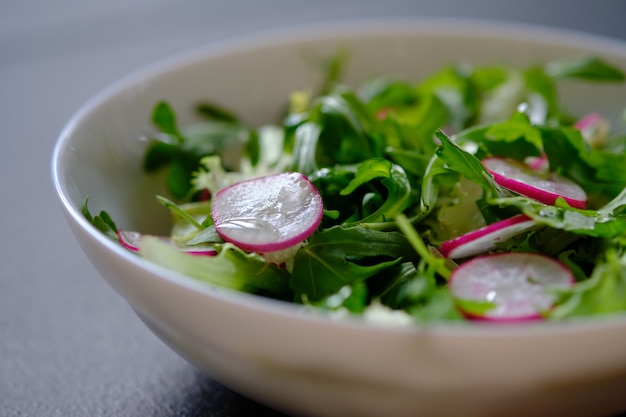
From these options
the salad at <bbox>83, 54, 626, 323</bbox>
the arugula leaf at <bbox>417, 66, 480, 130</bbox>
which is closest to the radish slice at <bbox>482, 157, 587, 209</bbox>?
the salad at <bbox>83, 54, 626, 323</bbox>

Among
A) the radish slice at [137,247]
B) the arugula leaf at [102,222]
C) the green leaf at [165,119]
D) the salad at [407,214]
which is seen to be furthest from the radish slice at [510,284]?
the green leaf at [165,119]

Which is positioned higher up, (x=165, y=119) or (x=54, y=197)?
Answer: (x=165, y=119)

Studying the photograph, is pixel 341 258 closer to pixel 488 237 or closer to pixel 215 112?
pixel 488 237

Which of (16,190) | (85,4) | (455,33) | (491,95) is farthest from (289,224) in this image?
(85,4)

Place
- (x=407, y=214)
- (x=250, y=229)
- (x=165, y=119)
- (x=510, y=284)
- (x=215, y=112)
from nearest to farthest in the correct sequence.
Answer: (x=510, y=284), (x=250, y=229), (x=407, y=214), (x=165, y=119), (x=215, y=112)

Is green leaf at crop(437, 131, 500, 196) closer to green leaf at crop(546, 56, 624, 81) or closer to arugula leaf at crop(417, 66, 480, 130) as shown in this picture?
arugula leaf at crop(417, 66, 480, 130)

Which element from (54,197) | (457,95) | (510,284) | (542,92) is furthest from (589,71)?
(54,197)

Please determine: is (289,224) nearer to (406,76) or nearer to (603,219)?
(603,219)
